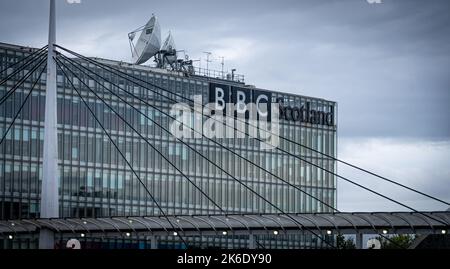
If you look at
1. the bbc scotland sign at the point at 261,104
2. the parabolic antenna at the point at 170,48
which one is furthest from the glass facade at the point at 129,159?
the parabolic antenna at the point at 170,48

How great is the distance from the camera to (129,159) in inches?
5802

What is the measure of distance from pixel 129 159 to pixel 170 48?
1782 cm

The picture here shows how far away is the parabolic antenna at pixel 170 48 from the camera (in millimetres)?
153075

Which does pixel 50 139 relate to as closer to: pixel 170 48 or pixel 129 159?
pixel 129 159

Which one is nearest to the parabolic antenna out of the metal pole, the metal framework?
the metal framework

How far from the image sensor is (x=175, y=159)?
501ft

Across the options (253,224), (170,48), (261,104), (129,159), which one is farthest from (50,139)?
(261,104)

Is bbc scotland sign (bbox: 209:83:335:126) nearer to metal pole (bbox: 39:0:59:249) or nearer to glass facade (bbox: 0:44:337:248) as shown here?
glass facade (bbox: 0:44:337:248)

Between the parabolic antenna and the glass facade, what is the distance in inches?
A: 184

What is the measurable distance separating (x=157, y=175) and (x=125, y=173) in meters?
5.29

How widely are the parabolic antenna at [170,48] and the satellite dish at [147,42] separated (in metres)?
3.46

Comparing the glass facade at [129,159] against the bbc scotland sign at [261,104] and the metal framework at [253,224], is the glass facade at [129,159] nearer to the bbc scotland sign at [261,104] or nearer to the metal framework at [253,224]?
the bbc scotland sign at [261,104]
